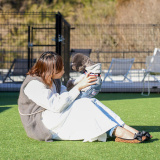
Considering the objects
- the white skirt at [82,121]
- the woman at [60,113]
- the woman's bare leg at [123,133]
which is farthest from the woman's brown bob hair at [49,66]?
the woman's bare leg at [123,133]

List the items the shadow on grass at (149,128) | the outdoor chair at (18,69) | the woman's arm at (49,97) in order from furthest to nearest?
the outdoor chair at (18,69) < the shadow on grass at (149,128) < the woman's arm at (49,97)

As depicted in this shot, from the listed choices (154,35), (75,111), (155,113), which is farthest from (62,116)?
(154,35)

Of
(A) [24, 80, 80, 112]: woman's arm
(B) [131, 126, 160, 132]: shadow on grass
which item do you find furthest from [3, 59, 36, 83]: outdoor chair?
(A) [24, 80, 80, 112]: woman's arm

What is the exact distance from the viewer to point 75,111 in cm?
355

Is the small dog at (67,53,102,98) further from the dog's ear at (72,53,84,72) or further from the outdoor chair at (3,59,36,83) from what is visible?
the outdoor chair at (3,59,36,83)

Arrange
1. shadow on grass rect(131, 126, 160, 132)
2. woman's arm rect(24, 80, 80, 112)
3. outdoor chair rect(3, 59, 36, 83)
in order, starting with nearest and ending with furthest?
woman's arm rect(24, 80, 80, 112)
shadow on grass rect(131, 126, 160, 132)
outdoor chair rect(3, 59, 36, 83)

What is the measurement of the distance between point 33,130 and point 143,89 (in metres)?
6.01

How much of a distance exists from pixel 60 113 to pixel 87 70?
2.16 feet

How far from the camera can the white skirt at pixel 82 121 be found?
11.4 ft

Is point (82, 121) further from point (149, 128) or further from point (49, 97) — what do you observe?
point (149, 128)

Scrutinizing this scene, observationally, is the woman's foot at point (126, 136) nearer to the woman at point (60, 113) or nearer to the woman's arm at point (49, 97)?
the woman at point (60, 113)

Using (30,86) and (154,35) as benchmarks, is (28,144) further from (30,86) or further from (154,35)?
(154,35)

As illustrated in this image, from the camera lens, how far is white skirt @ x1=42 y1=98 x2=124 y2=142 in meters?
3.48

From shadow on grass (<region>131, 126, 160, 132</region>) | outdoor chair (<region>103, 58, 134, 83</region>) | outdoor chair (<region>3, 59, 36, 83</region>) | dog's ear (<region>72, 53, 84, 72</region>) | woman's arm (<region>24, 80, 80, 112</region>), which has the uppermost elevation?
dog's ear (<region>72, 53, 84, 72</region>)
